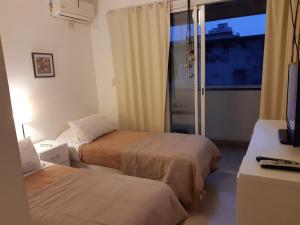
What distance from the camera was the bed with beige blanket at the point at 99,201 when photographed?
144cm

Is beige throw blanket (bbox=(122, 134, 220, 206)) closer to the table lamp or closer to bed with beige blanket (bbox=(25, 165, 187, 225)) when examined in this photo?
bed with beige blanket (bbox=(25, 165, 187, 225))

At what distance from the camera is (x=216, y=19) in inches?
153

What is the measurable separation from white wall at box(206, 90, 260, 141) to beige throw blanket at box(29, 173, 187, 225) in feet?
8.67

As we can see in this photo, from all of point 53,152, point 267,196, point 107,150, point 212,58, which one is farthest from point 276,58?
point 53,152

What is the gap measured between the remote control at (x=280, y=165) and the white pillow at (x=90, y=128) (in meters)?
2.27

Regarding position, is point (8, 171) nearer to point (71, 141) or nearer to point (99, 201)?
point (99, 201)

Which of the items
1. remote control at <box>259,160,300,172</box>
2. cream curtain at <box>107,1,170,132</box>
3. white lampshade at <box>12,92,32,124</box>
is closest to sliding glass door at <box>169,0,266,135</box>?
cream curtain at <box>107,1,170,132</box>

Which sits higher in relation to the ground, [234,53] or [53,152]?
[234,53]

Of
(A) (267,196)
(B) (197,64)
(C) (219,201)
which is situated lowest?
(C) (219,201)

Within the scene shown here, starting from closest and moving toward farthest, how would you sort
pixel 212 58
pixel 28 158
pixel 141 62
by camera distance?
1. pixel 28 158
2. pixel 141 62
3. pixel 212 58

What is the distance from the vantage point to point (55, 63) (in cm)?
325

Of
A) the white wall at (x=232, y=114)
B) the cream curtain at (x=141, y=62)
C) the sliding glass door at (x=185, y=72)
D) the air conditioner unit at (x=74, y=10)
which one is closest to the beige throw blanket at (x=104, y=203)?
the cream curtain at (x=141, y=62)

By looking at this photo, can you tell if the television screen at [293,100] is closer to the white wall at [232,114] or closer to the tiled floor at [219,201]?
the tiled floor at [219,201]

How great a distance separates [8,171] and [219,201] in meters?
2.36
